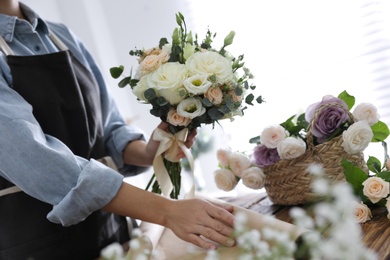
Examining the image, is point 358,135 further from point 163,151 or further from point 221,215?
point 163,151

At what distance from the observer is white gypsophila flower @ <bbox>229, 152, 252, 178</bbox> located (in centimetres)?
150

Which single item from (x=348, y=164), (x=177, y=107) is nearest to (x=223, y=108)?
(x=177, y=107)

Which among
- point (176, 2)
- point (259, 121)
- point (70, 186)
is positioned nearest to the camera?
point (70, 186)

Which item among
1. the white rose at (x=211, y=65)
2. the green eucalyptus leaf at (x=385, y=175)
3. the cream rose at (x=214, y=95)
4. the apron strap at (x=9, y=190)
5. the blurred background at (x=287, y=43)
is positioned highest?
the white rose at (x=211, y=65)

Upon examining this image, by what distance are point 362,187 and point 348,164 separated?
2.6 inches

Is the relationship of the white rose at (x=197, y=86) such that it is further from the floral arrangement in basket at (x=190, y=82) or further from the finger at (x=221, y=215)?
the finger at (x=221, y=215)

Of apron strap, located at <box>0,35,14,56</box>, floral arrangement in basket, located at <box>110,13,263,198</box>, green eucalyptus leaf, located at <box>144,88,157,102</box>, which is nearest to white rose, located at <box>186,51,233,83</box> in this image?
floral arrangement in basket, located at <box>110,13,263,198</box>

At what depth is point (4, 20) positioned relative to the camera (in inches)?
59.2

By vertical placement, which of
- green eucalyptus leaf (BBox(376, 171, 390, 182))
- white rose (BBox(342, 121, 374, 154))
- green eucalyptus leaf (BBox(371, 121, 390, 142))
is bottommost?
green eucalyptus leaf (BBox(376, 171, 390, 182))

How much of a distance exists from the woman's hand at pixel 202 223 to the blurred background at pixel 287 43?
831 mm

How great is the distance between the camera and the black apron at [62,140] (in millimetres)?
1398

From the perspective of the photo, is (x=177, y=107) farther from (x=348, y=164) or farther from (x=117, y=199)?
(x=348, y=164)

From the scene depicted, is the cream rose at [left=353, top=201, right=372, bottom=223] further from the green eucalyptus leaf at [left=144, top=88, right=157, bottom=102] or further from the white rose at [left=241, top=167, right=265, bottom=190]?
the green eucalyptus leaf at [left=144, top=88, right=157, bottom=102]

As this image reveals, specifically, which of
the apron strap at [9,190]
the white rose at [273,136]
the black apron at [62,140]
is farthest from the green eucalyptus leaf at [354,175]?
the apron strap at [9,190]
